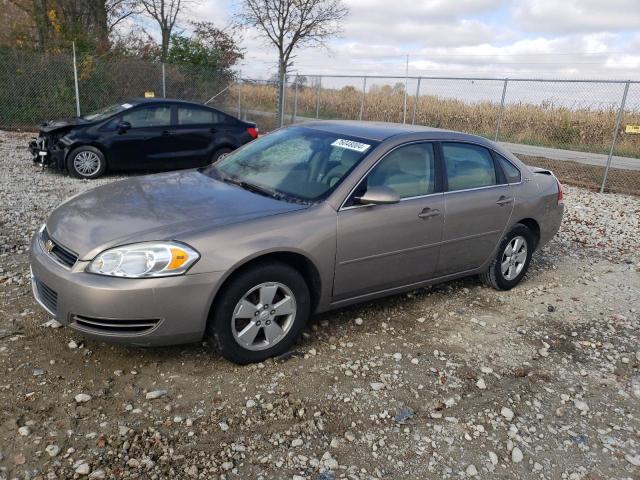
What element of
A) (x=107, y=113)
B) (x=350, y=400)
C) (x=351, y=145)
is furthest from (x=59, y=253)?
(x=107, y=113)

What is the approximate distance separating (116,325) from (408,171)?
247 cm

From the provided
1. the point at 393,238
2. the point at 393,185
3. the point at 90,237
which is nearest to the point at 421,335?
the point at 393,238

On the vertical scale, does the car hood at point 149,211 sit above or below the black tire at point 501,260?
above

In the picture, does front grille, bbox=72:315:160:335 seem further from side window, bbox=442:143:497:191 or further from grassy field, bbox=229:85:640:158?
grassy field, bbox=229:85:640:158

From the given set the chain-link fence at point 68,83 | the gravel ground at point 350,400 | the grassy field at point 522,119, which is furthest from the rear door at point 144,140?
the grassy field at point 522,119

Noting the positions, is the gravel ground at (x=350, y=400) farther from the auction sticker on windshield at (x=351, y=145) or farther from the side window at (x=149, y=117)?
the side window at (x=149, y=117)

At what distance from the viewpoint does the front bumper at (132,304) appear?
2.98 meters

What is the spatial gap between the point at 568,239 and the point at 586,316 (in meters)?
2.82

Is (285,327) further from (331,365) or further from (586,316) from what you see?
(586,316)

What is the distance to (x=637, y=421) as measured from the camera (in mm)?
3309

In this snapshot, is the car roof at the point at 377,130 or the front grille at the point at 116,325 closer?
the front grille at the point at 116,325

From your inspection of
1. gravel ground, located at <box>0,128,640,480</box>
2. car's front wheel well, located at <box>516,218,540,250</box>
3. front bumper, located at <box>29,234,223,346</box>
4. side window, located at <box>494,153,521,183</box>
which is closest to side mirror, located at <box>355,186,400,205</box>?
gravel ground, located at <box>0,128,640,480</box>

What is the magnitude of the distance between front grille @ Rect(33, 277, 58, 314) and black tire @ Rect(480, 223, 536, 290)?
376 centimetres

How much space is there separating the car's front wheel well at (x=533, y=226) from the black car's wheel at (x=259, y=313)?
2.72 metres
